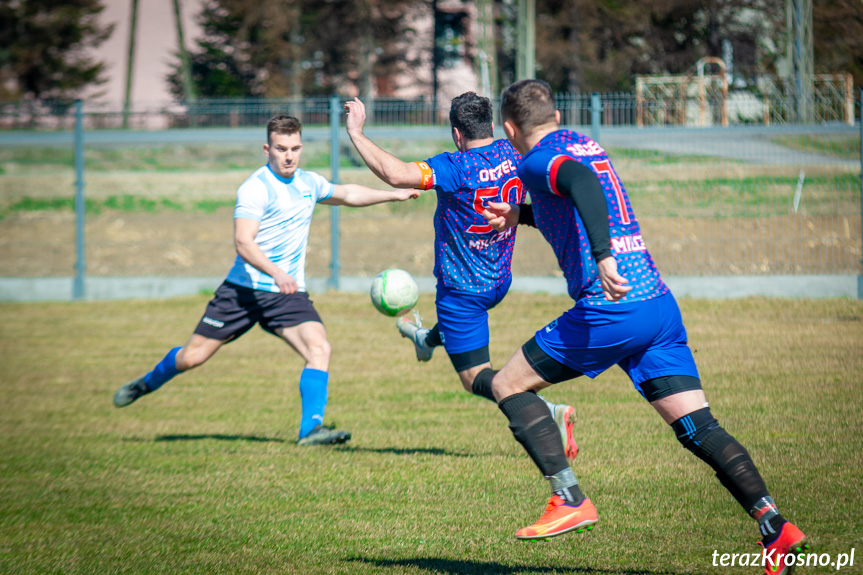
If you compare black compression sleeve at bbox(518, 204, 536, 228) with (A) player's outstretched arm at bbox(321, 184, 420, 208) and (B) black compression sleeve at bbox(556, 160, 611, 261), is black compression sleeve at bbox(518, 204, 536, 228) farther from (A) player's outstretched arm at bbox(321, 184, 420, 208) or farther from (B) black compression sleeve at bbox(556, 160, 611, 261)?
(A) player's outstretched arm at bbox(321, 184, 420, 208)

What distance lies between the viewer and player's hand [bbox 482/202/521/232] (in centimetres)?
434

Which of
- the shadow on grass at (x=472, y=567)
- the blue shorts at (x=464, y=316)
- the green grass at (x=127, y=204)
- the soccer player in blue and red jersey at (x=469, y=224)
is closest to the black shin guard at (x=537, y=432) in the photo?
the shadow on grass at (x=472, y=567)

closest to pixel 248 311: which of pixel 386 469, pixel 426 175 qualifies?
pixel 386 469

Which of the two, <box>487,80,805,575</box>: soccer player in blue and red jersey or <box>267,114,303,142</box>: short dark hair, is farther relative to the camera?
<box>267,114,303,142</box>: short dark hair

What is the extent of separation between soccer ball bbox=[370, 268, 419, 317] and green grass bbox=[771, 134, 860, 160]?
10.2m

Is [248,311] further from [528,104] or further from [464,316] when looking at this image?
[528,104]

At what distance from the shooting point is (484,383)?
5.46 meters

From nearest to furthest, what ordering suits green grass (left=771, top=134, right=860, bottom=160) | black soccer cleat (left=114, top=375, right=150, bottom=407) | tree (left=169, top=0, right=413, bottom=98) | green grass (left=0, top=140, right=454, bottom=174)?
1. black soccer cleat (left=114, top=375, right=150, bottom=407)
2. green grass (left=771, top=134, right=860, bottom=160)
3. green grass (left=0, top=140, right=454, bottom=174)
4. tree (left=169, top=0, right=413, bottom=98)

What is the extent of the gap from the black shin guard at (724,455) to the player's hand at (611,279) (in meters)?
0.68

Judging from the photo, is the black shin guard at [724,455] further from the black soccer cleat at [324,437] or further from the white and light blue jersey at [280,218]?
the white and light blue jersey at [280,218]

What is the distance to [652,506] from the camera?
16.1ft

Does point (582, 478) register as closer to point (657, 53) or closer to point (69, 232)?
point (69, 232)

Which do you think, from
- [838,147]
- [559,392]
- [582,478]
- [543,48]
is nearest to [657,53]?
[543,48]

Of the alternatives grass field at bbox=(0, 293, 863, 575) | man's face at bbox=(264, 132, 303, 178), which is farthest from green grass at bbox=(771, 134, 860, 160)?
man's face at bbox=(264, 132, 303, 178)
